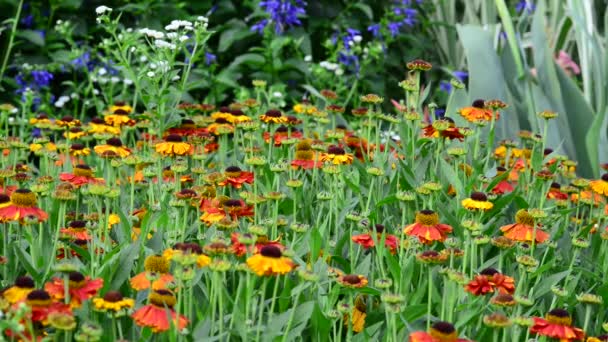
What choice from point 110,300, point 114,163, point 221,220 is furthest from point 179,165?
point 110,300

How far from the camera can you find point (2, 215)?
2.02 m

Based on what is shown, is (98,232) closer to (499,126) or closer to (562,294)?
(562,294)

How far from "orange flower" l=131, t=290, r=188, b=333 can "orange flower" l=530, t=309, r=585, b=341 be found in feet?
2.17

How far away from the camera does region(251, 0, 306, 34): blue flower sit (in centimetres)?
454

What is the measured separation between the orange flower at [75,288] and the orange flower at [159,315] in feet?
0.31

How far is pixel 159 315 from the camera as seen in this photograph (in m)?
1.65

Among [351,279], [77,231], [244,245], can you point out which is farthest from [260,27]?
[351,279]

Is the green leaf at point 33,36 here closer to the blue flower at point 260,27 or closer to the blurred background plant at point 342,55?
the blurred background plant at point 342,55

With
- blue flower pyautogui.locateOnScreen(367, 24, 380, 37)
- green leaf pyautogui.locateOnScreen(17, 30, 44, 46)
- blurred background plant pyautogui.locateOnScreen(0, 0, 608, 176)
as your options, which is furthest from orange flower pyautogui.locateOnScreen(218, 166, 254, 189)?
blue flower pyautogui.locateOnScreen(367, 24, 380, 37)

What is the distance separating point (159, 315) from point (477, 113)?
4.36 feet

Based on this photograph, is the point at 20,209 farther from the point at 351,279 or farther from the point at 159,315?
the point at 351,279

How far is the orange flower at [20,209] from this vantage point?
2.03m

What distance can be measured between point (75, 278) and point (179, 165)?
30.0 inches

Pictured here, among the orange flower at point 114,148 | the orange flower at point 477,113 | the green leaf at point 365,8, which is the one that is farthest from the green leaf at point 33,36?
the orange flower at point 477,113
